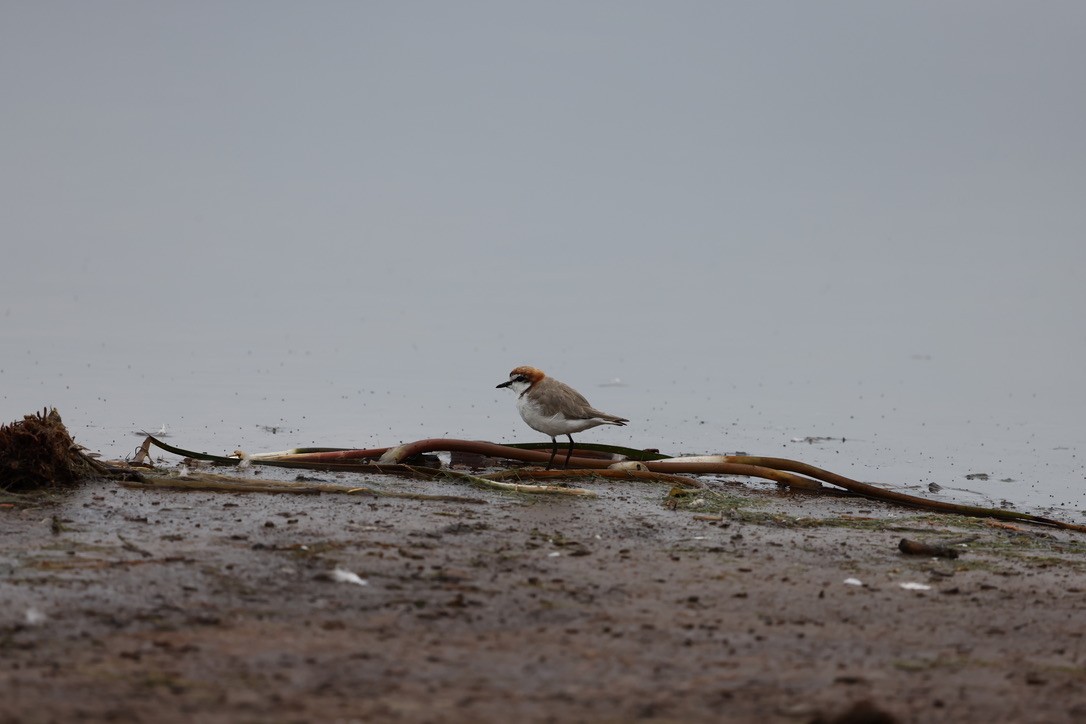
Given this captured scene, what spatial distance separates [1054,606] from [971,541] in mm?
1473

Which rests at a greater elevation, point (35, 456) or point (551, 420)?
point (551, 420)

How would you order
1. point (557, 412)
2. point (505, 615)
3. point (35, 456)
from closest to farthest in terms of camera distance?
point (505, 615) < point (35, 456) < point (557, 412)

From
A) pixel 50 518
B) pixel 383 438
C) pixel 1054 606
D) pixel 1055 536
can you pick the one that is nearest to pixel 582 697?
pixel 1054 606

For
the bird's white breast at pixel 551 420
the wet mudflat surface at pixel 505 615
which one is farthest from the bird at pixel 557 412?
the wet mudflat surface at pixel 505 615

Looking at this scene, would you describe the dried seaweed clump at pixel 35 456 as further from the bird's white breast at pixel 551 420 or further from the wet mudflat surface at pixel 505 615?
the bird's white breast at pixel 551 420

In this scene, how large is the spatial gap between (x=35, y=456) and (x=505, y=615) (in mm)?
3415

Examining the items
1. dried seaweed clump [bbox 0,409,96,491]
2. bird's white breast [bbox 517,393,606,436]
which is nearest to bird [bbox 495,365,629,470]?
bird's white breast [bbox 517,393,606,436]

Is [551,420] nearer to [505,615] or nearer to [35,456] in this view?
[35,456]

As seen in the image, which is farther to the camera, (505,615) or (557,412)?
(557,412)

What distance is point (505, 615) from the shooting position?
15.6 ft

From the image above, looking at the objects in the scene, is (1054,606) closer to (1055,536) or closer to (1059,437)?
(1055,536)

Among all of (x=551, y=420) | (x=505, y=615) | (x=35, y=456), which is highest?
(x=551, y=420)

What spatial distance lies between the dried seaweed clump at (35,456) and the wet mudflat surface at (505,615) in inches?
10.4

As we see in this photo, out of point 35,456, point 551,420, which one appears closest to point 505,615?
point 35,456
